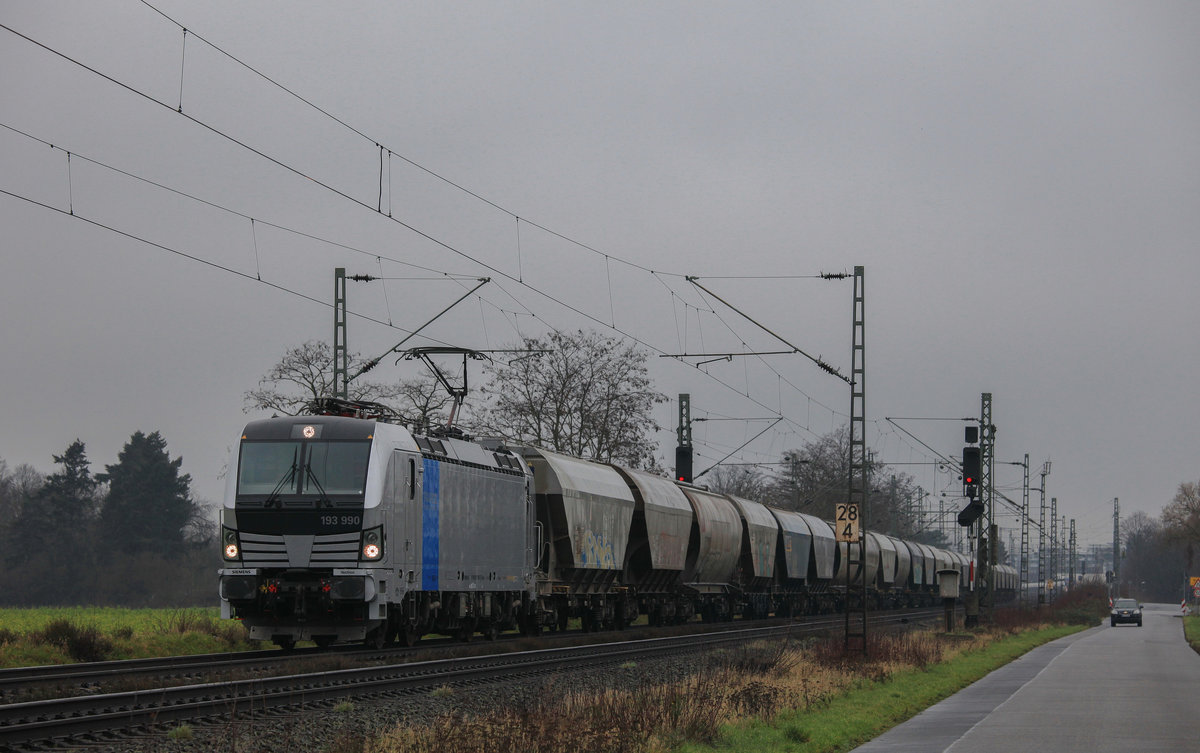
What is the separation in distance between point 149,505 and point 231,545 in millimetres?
64887

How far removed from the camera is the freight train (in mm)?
21250

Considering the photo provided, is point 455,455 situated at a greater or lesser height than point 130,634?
greater

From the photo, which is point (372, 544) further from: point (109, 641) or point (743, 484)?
point (743, 484)

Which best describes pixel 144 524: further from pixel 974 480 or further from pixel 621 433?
pixel 974 480

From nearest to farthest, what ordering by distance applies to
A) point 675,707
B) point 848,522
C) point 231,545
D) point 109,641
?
point 675,707, point 231,545, point 109,641, point 848,522

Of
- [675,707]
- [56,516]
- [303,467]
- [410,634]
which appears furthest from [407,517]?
[56,516]

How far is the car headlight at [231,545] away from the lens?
70.1 ft

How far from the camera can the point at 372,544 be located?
2130cm

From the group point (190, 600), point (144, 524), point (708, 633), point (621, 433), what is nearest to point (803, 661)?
point (708, 633)

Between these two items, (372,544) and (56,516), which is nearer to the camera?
(372,544)

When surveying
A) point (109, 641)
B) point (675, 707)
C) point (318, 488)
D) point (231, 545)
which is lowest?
point (109, 641)

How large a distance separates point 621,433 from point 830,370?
75.1 feet

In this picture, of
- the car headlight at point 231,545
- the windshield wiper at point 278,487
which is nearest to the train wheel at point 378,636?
the car headlight at point 231,545

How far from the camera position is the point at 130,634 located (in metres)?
25.0
